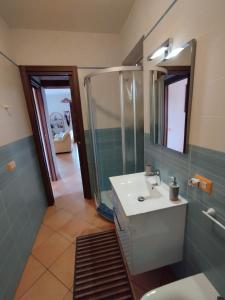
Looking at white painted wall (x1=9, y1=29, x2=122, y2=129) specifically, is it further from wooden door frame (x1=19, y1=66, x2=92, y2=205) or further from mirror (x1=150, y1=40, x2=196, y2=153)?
mirror (x1=150, y1=40, x2=196, y2=153)

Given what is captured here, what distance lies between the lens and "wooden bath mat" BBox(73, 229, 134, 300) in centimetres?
126

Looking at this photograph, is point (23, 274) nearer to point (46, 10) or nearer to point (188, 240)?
point (188, 240)

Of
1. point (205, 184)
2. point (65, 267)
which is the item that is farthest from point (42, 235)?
point (205, 184)

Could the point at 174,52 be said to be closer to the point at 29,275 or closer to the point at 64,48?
the point at 64,48

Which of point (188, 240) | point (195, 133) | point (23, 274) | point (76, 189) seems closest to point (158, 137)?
point (195, 133)

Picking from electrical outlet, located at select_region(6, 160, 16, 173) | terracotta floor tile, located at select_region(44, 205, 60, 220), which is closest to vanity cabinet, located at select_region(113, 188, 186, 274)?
electrical outlet, located at select_region(6, 160, 16, 173)

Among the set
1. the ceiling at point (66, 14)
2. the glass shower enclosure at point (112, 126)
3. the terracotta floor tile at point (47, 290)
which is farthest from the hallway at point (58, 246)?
the ceiling at point (66, 14)

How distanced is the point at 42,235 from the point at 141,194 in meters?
1.48

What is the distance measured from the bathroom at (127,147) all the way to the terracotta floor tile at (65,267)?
0.01 meters

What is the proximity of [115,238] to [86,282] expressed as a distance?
1.80 ft

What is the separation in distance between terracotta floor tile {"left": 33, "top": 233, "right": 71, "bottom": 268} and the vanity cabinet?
967 mm

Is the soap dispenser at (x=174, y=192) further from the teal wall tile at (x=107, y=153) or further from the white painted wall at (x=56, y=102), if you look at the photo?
the white painted wall at (x=56, y=102)

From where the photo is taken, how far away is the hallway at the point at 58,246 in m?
1.33

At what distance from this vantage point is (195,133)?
93cm
